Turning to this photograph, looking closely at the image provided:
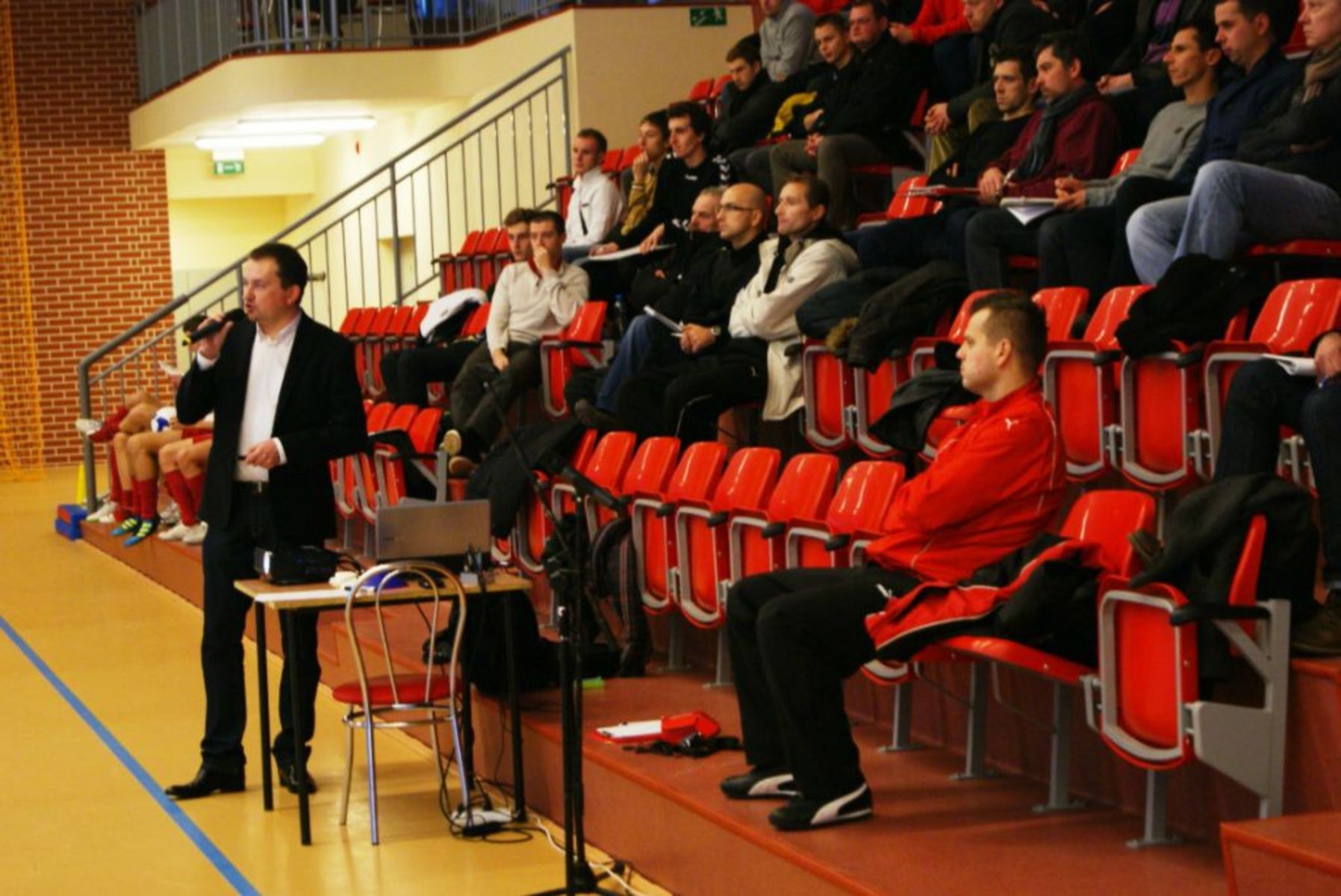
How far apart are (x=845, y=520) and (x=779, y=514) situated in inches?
17.3

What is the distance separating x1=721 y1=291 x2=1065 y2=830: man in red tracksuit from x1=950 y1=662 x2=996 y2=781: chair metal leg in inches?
14.6

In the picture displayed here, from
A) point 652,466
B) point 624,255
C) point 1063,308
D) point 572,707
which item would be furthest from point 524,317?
point 572,707

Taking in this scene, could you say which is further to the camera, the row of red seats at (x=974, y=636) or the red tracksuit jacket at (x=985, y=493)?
the red tracksuit jacket at (x=985, y=493)

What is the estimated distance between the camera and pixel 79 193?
16.4m

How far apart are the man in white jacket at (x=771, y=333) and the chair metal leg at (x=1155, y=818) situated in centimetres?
275

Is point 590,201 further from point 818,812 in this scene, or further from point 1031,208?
point 818,812

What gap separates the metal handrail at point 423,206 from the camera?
1157 centimetres

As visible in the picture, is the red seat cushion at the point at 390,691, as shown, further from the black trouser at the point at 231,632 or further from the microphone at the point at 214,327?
the microphone at the point at 214,327

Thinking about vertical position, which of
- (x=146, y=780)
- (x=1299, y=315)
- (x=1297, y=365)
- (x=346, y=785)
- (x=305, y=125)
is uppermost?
(x=305, y=125)

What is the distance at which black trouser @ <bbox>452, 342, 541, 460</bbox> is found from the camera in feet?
26.5

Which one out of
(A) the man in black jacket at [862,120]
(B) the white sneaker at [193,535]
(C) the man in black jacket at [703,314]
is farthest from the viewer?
(B) the white sneaker at [193,535]

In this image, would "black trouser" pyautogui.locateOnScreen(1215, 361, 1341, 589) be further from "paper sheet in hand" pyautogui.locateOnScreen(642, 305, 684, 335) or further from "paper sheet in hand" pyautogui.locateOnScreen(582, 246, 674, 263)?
"paper sheet in hand" pyautogui.locateOnScreen(582, 246, 674, 263)

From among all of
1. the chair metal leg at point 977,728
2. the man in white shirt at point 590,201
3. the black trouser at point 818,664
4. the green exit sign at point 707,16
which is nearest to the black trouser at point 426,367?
the man in white shirt at point 590,201

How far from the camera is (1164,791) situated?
13.0 ft
